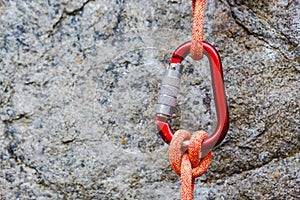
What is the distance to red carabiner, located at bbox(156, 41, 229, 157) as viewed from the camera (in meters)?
0.62

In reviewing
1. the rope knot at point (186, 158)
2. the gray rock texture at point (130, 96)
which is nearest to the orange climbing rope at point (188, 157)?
the rope knot at point (186, 158)

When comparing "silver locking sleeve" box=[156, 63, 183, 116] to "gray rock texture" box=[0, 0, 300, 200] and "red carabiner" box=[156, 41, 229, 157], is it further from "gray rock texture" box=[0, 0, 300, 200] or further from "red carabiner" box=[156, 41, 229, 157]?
→ "gray rock texture" box=[0, 0, 300, 200]

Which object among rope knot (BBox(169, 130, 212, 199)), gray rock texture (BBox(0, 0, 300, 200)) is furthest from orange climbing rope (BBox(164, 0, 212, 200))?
gray rock texture (BBox(0, 0, 300, 200))

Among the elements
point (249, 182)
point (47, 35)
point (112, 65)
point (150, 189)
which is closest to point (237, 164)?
point (249, 182)

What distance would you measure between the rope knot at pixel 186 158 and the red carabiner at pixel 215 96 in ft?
0.05

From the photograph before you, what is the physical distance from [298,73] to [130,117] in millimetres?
288

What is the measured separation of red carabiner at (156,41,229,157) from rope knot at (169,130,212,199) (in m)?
0.01

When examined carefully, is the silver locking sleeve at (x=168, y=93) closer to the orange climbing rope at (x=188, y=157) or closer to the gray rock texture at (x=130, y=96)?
the orange climbing rope at (x=188, y=157)

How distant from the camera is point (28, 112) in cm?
78

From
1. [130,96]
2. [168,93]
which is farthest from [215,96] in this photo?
[130,96]

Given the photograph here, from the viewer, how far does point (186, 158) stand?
0.63 m

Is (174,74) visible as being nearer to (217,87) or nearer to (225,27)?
(217,87)

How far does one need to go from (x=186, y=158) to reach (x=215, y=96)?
89mm

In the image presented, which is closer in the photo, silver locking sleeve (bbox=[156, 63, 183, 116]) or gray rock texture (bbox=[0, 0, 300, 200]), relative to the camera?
silver locking sleeve (bbox=[156, 63, 183, 116])
